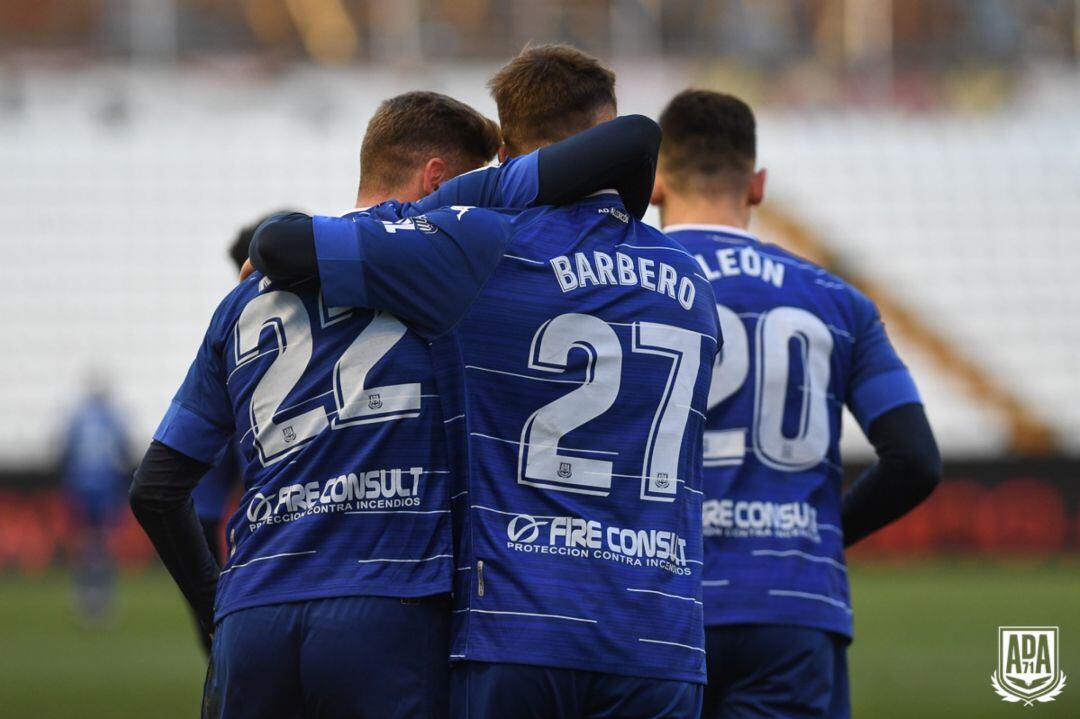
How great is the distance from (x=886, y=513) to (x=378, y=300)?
179 cm

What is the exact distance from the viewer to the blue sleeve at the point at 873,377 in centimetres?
421

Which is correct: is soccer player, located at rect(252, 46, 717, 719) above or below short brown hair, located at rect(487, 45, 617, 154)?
below

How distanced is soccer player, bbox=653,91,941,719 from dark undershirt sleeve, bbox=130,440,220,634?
127 cm

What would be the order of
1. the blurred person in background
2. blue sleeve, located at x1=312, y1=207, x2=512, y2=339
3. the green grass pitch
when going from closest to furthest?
blue sleeve, located at x1=312, y1=207, x2=512, y2=339
the green grass pitch
the blurred person in background

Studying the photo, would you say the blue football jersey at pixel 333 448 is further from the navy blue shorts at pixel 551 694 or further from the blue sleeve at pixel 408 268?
the navy blue shorts at pixel 551 694

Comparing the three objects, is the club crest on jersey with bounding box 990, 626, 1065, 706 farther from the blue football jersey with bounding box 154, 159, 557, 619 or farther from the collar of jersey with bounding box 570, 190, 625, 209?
the blue football jersey with bounding box 154, 159, 557, 619

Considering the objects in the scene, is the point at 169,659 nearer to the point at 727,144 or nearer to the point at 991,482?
the point at 727,144

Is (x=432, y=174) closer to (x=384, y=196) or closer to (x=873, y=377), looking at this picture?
(x=384, y=196)

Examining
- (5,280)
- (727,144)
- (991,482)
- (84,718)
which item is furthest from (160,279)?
(727,144)

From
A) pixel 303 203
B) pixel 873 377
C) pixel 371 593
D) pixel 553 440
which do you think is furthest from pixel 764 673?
pixel 303 203

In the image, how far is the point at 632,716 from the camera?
314cm

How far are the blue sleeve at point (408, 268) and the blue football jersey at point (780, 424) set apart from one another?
959 millimetres

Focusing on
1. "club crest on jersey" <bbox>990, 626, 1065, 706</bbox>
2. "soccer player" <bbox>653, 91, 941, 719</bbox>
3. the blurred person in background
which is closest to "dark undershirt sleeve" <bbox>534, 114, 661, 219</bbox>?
"soccer player" <bbox>653, 91, 941, 719</bbox>

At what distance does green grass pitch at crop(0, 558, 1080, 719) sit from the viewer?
8719mm
